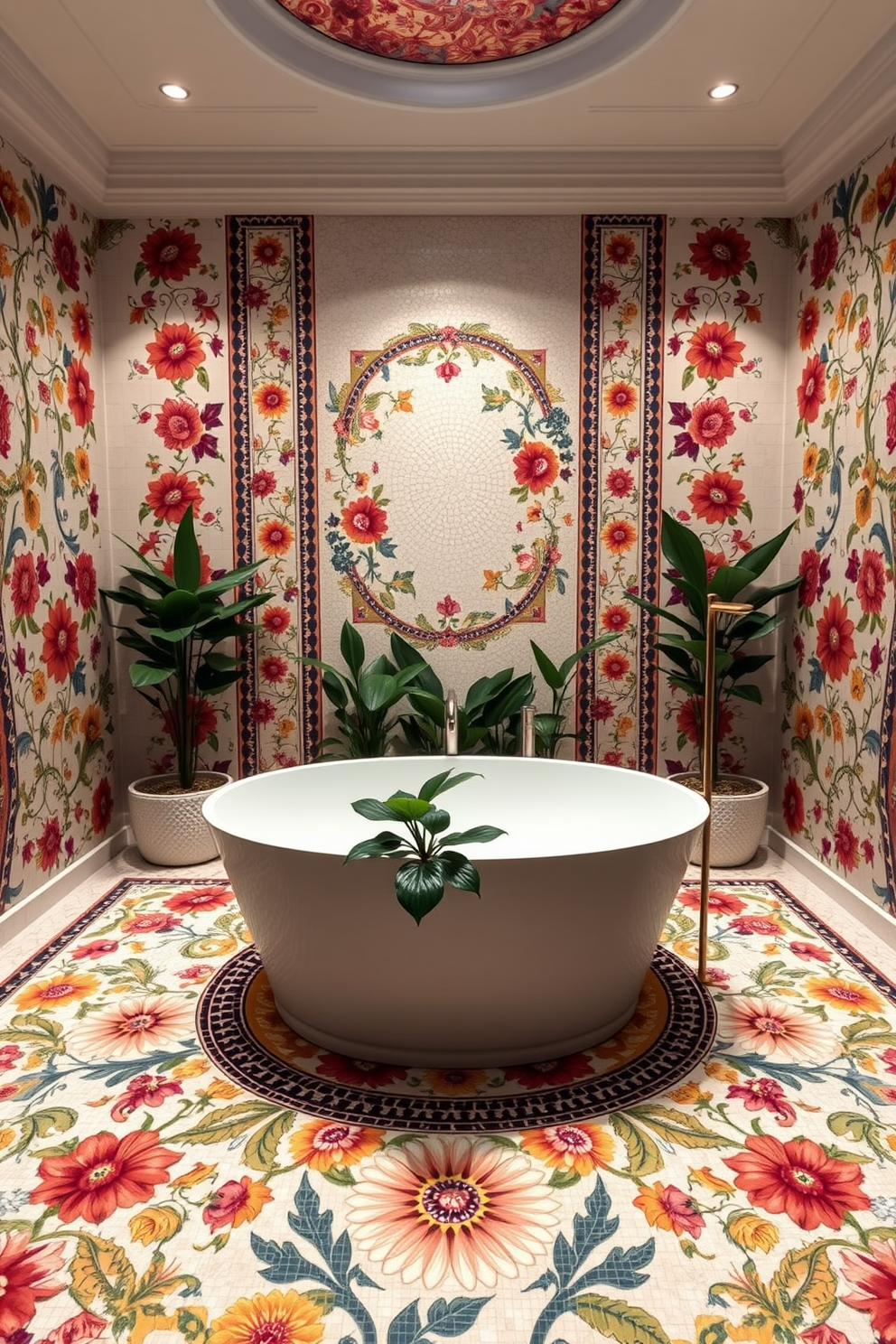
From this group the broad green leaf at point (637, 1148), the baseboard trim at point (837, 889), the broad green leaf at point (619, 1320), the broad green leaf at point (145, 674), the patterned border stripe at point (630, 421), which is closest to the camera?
the broad green leaf at point (619, 1320)

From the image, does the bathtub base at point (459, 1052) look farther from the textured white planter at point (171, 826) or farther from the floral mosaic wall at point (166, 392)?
the floral mosaic wall at point (166, 392)

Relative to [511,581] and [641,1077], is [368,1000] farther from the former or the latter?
[511,581]

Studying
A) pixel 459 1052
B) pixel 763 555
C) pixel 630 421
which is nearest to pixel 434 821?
pixel 459 1052

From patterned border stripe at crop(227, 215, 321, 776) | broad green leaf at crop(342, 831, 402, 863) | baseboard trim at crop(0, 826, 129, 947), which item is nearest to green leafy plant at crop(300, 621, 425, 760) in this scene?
patterned border stripe at crop(227, 215, 321, 776)

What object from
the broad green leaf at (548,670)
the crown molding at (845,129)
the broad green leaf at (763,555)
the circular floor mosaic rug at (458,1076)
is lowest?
the circular floor mosaic rug at (458,1076)

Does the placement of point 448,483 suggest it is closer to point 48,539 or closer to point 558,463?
point 558,463

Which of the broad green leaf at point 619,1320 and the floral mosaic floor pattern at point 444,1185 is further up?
the floral mosaic floor pattern at point 444,1185

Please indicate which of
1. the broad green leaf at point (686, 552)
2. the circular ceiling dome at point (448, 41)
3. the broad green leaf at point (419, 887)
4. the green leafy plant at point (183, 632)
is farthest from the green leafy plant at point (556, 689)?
the circular ceiling dome at point (448, 41)

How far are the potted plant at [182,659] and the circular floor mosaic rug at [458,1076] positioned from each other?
1.07m

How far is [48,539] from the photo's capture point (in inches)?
109

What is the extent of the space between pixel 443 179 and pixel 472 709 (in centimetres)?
185

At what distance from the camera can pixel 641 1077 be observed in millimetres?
1787

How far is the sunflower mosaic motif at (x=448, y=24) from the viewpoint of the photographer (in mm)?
2305

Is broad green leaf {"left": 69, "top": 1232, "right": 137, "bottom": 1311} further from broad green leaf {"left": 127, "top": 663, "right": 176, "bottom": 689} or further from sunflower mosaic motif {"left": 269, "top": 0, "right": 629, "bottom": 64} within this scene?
sunflower mosaic motif {"left": 269, "top": 0, "right": 629, "bottom": 64}
